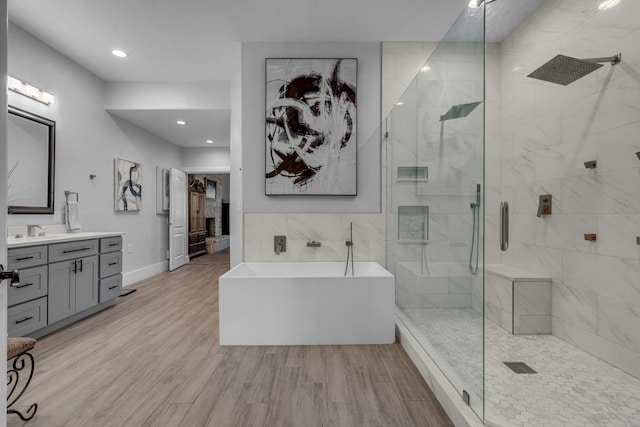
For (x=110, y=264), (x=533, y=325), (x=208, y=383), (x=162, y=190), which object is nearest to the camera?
(x=208, y=383)

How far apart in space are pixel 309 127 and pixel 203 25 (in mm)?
1317

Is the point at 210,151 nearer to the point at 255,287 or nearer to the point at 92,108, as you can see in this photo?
the point at 92,108

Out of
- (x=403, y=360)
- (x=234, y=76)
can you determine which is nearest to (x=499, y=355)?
(x=403, y=360)

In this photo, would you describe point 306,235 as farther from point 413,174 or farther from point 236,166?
point 236,166

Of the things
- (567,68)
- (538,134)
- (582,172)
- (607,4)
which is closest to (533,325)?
(582,172)

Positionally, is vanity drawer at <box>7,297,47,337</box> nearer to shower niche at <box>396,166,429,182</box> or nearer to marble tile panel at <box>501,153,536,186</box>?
shower niche at <box>396,166,429,182</box>

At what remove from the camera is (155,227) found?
523 cm

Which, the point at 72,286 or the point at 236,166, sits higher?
the point at 236,166

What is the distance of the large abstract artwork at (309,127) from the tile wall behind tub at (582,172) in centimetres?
154

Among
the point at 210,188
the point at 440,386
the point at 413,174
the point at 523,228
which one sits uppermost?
the point at 210,188

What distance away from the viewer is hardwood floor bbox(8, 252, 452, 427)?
5.12 feet

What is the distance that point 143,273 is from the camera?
4762 mm

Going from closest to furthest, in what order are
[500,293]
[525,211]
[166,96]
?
[500,293] < [525,211] < [166,96]

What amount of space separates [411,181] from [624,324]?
155 cm
